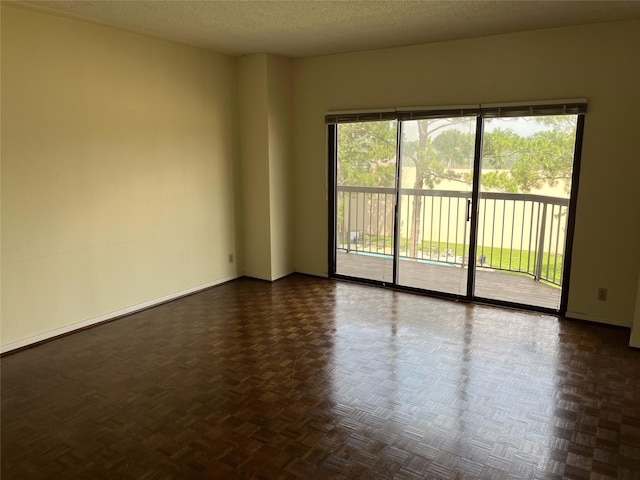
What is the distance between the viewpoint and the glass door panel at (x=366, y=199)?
4.82 metres

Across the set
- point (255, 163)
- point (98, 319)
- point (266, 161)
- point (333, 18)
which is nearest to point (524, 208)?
point (333, 18)

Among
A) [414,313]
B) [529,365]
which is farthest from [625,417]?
[414,313]

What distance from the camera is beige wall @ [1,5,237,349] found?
130 inches

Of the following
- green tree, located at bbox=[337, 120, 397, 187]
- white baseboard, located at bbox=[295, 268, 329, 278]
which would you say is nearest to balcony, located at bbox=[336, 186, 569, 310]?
green tree, located at bbox=[337, 120, 397, 187]

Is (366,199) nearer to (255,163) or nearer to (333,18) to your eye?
(255,163)

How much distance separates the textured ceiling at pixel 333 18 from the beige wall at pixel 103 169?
0.29 meters

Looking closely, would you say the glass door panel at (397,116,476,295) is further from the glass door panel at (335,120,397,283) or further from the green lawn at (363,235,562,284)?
the glass door panel at (335,120,397,283)

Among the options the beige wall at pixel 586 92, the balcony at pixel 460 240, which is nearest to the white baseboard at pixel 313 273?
the balcony at pixel 460 240

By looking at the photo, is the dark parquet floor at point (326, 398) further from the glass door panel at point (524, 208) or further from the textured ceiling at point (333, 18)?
the textured ceiling at point (333, 18)

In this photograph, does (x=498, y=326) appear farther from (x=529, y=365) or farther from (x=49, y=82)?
(x=49, y=82)

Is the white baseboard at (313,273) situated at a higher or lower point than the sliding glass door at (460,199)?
lower

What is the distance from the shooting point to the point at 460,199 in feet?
14.7

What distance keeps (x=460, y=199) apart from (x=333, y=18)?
2059 mm

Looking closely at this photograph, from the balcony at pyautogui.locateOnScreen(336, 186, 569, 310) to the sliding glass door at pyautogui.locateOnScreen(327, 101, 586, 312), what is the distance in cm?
1
